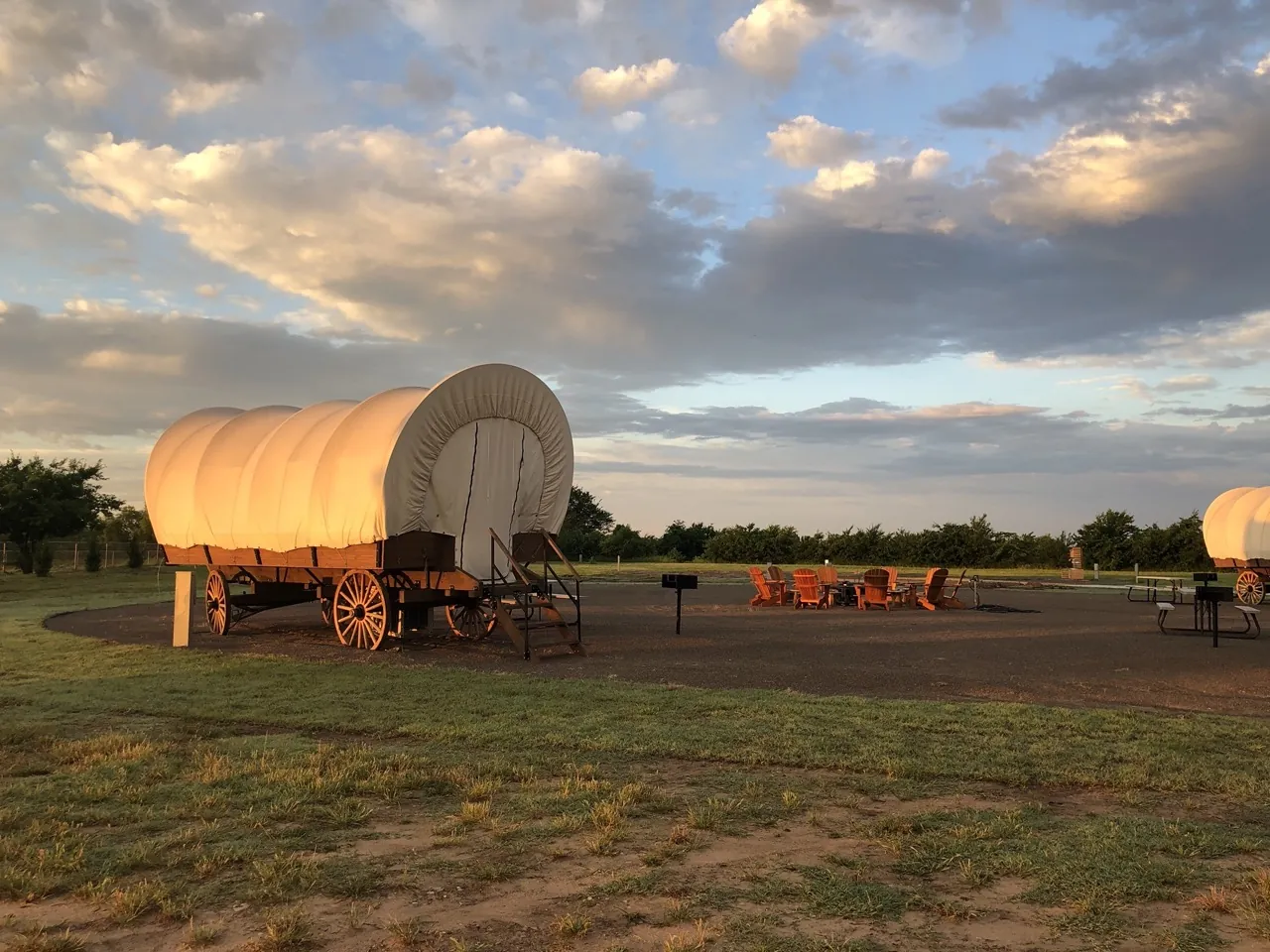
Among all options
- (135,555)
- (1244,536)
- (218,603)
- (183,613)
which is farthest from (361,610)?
(135,555)

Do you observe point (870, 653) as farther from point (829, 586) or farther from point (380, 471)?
point (829, 586)

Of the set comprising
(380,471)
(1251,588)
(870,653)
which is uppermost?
(380,471)

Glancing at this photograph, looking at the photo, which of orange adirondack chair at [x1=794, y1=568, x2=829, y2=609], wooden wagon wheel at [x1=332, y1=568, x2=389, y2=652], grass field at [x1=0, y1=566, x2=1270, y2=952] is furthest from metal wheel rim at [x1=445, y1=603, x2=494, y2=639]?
orange adirondack chair at [x1=794, y1=568, x2=829, y2=609]

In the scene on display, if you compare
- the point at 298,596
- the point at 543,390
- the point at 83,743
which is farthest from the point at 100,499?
the point at 83,743

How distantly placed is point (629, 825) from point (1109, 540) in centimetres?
5258

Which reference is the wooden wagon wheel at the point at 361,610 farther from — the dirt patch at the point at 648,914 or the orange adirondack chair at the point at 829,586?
the orange adirondack chair at the point at 829,586

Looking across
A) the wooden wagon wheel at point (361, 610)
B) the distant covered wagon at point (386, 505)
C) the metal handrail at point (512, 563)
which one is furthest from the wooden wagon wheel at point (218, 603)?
the metal handrail at point (512, 563)

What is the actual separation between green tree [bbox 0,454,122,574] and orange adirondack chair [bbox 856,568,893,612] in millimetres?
34595

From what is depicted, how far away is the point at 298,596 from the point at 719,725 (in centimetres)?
1101

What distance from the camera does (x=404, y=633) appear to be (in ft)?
49.8

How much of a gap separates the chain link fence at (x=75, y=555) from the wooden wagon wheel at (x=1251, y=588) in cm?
3885

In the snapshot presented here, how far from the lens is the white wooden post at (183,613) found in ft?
46.0

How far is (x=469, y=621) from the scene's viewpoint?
52.7ft

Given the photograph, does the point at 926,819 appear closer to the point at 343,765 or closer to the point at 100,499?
the point at 343,765
